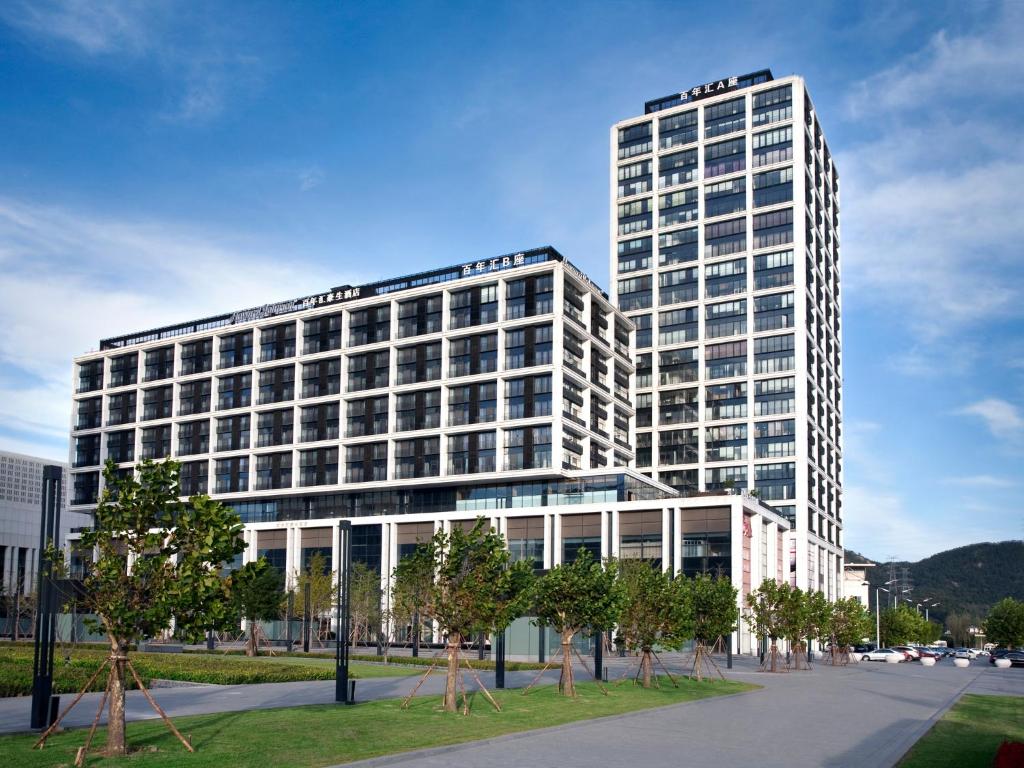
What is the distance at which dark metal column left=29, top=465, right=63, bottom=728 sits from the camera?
24031mm

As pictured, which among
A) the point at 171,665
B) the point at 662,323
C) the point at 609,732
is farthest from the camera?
the point at 662,323

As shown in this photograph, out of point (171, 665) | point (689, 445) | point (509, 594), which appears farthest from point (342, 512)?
point (509, 594)

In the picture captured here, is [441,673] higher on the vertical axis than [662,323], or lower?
lower

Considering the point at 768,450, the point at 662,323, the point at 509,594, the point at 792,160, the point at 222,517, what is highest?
the point at 792,160

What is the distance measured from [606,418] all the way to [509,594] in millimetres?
85343

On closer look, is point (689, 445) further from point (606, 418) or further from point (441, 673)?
point (441, 673)

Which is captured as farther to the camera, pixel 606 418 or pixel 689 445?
pixel 689 445

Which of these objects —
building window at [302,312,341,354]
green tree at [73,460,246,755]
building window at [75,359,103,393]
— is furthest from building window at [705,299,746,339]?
green tree at [73,460,246,755]

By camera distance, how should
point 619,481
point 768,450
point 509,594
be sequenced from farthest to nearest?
point 768,450 < point 619,481 < point 509,594

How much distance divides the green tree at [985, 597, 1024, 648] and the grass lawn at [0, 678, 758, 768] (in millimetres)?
118821

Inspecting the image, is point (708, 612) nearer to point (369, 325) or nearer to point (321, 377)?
point (369, 325)

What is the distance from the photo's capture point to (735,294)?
462 feet

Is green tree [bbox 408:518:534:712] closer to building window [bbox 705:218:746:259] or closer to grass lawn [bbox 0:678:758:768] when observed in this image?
grass lawn [bbox 0:678:758:768]

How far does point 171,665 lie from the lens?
48.4 metres
